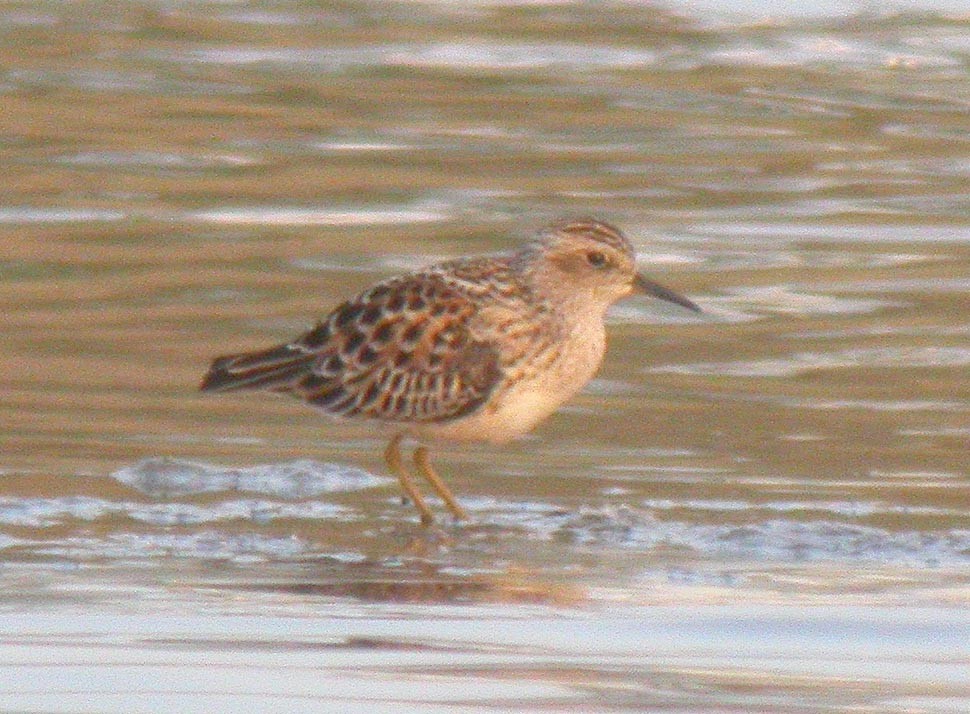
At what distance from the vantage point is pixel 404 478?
11.0 metres

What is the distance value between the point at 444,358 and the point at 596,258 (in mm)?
941

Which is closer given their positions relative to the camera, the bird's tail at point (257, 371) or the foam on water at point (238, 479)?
the foam on water at point (238, 479)

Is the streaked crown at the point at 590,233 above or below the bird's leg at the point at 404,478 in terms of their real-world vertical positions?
above

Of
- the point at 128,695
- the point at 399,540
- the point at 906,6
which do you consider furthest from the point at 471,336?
the point at 906,6

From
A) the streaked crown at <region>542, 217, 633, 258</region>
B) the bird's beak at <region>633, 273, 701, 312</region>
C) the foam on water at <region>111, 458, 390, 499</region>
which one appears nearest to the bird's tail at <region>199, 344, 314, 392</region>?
the foam on water at <region>111, 458, 390, 499</region>

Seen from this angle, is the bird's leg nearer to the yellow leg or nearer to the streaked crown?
the yellow leg

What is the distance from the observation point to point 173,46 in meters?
23.4

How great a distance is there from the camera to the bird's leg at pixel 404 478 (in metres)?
10.7

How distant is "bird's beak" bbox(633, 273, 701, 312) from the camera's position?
11.7m

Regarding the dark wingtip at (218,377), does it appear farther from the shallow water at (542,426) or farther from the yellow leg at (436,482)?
the yellow leg at (436,482)

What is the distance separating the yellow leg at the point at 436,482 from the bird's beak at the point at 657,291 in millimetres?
1096

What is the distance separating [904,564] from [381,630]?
2016 mm

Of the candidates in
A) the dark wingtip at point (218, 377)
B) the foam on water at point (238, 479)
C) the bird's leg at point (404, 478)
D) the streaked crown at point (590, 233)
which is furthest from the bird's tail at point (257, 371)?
the streaked crown at point (590, 233)

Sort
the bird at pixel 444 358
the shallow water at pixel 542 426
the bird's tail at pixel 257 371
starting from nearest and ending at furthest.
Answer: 1. the shallow water at pixel 542 426
2. the bird at pixel 444 358
3. the bird's tail at pixel 257 371
